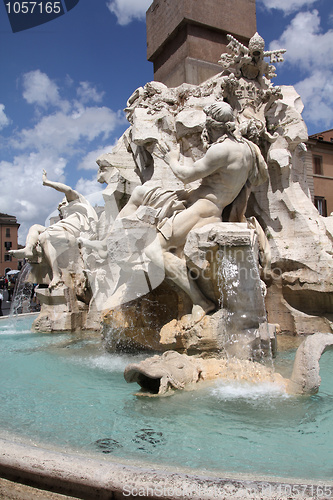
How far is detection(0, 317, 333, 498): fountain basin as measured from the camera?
2.15 meters

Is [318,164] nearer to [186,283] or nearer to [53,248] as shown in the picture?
[53,248]

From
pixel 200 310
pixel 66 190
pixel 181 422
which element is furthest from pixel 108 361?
pixel 66 190

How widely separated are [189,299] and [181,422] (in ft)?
6.62

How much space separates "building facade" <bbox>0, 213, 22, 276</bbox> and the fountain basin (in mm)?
45178

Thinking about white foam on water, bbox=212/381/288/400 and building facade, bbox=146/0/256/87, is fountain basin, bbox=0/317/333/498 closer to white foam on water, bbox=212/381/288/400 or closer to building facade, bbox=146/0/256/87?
white foam on water, bbox=212/381/288/400

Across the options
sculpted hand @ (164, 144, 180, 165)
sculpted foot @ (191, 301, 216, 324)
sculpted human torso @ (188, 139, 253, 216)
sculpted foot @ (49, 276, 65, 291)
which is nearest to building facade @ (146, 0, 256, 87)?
sculpted hand @ (164, 144, 180, 165)

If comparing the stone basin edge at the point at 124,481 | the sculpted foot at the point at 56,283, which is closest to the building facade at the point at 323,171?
the sculpted foot at the point at 56,283

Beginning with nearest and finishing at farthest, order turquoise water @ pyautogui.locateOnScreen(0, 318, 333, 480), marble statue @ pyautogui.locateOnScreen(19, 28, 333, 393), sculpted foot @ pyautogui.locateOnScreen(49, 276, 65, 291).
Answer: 1. turquoise water @ pyautogui.locateOnScreen(0, 318, 333, 480)
2. marble statue @ pyautogui.locateOnScreen(19, 28, 333, 393)
3. sculpted foot @ pyautogui.locateOnScreen(49, 276, 65, 291)

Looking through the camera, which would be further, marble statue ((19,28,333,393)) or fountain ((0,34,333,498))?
marble statue ((19,28,333,393))

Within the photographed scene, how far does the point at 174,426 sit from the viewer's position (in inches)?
111

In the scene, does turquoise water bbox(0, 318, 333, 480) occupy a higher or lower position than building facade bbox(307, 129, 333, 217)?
lower

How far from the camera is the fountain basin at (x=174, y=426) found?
215 cm

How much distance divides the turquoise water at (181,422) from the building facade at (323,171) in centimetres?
1648

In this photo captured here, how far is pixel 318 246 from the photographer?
5977 mm
